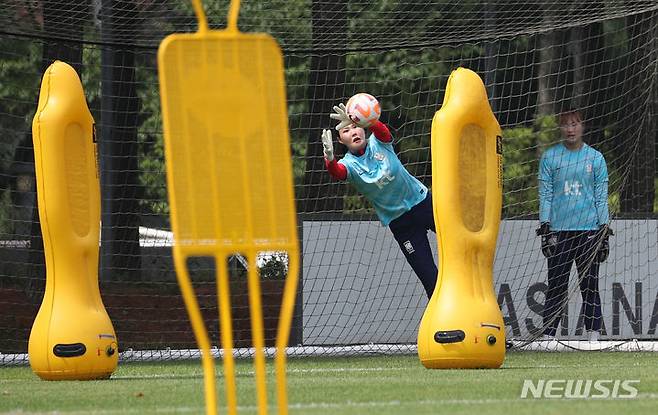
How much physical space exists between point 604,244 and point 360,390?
5.03 m

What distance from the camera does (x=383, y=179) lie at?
10.1 meters

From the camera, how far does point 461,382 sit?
7.48 metres

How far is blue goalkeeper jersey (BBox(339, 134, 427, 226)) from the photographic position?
10.1 m

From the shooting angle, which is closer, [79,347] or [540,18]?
[79,347]

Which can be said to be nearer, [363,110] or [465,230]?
[465,230]

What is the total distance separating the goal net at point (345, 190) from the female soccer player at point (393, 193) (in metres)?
1.69

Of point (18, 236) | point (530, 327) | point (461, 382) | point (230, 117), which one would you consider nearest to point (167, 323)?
point (18, 236)

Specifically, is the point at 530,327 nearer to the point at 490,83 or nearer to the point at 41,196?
the point at 490,83

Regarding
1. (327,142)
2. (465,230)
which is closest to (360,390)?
(465,230)

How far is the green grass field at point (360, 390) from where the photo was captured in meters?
6.15

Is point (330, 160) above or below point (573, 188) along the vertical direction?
above

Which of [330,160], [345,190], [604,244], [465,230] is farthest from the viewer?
[345,190]

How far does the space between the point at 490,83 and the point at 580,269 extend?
282cm

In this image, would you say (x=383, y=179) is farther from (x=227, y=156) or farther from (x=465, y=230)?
(x=227, y=156)
